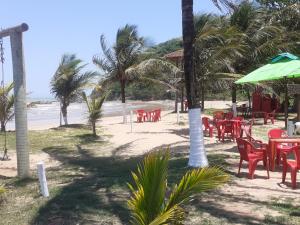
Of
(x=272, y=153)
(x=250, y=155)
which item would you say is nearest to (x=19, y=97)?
(x=250, y=155)

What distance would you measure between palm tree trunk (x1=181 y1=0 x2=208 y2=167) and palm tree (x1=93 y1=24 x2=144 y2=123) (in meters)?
12.8

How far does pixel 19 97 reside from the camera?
914cm

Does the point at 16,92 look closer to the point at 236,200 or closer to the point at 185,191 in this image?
the point at 236,200

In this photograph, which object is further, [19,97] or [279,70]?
[279,70]

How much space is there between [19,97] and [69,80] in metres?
13.1

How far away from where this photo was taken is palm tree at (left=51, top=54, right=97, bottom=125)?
21.9 meters

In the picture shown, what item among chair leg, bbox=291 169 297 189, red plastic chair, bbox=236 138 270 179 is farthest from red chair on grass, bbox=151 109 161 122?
chair leg, bbox=291 169 297 189

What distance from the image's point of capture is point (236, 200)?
6715 millimetres

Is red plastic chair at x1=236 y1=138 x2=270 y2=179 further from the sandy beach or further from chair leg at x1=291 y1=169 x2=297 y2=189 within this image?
chair leg at x1=291 y1=169 x2=297 y2=189

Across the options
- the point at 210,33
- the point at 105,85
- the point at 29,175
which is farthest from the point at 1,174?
the point at 105,85

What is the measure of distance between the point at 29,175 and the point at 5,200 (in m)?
1.91

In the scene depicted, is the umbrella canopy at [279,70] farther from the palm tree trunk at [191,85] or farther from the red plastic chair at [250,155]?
the red plastic chair at [250,155]

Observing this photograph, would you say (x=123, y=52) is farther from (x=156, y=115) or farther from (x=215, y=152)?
(x=215, y=152)

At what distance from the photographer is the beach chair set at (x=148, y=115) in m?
22.9
